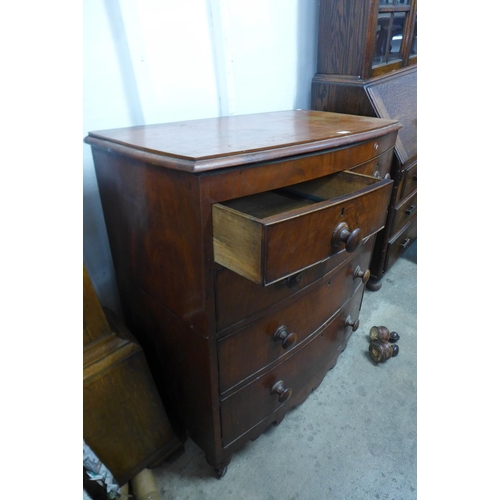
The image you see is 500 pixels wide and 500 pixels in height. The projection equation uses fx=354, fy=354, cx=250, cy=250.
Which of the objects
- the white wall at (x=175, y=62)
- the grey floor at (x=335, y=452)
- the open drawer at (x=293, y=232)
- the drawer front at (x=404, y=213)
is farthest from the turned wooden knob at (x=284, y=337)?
the drawer front at (x=404, y=213)

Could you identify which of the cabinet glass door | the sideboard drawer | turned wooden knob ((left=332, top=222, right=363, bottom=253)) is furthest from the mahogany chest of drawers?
the sideboard drawer

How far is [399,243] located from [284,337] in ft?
3.89

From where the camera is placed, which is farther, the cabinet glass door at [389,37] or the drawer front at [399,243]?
the drawer front at [399,243]

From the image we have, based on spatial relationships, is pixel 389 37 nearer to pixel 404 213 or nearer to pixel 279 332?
pixel 404 213

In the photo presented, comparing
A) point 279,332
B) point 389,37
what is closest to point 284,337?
point 279,332

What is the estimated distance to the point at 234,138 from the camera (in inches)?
30.1

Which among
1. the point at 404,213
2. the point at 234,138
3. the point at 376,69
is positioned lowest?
the point at 404,213

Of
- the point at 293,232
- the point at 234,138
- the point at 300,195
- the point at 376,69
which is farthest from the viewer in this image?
the point at 376,69

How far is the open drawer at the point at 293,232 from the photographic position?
1.87ft

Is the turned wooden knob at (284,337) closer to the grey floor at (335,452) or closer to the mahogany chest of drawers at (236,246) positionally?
the mahogany chest of drawers at (236,246)

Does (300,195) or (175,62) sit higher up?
(175,62)

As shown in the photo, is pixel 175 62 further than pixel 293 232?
Yes

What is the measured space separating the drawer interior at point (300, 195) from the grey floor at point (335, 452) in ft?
2.58

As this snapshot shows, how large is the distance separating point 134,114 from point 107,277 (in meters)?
0.51
